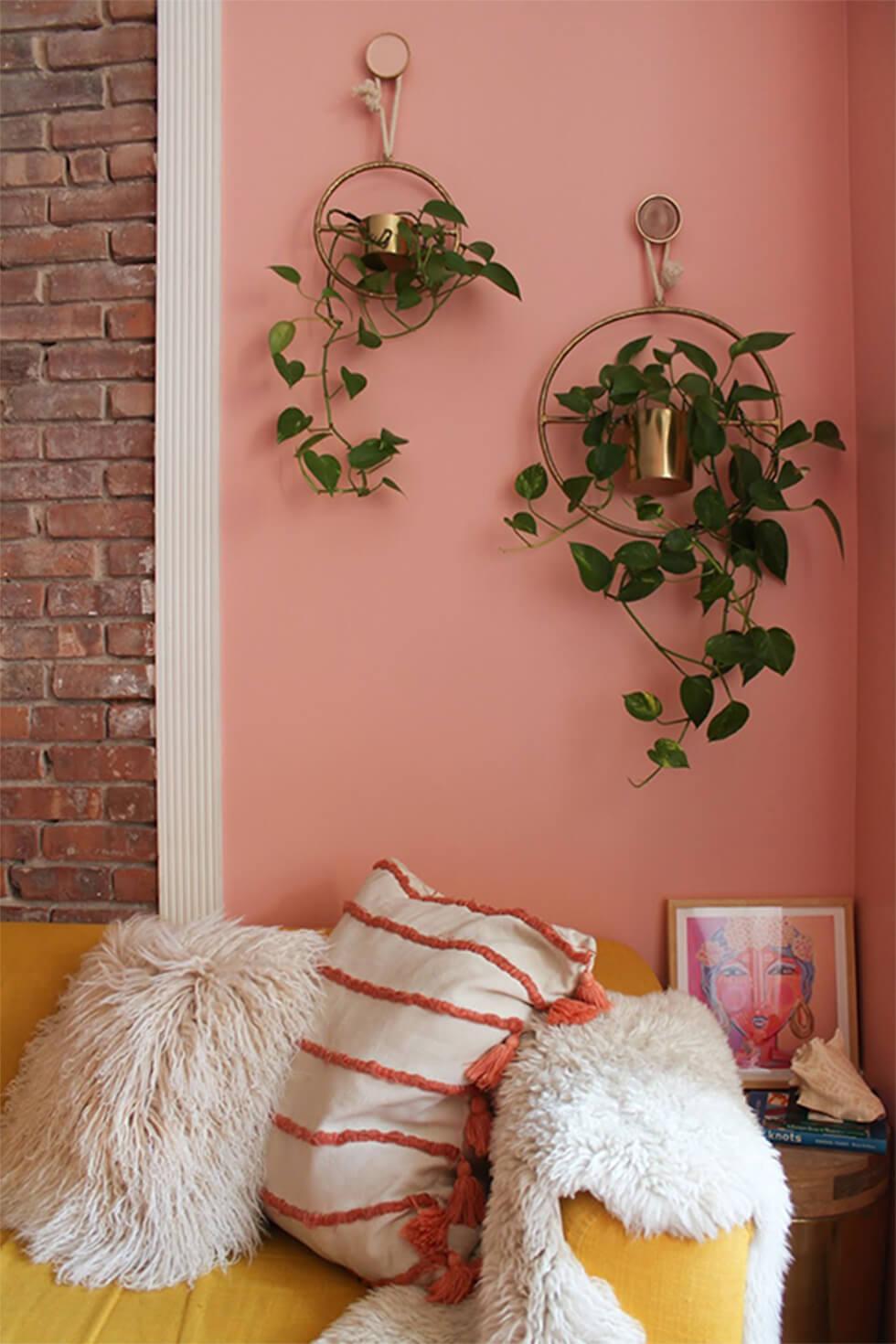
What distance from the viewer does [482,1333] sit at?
3.50 ft

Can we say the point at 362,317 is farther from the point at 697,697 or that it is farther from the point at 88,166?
the point at 697,697

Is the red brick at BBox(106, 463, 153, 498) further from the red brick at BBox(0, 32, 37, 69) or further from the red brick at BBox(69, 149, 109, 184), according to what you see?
the red brick at BBox(0, 32, 37, 69)

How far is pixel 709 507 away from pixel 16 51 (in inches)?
61.9

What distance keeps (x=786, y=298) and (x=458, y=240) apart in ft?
1.87

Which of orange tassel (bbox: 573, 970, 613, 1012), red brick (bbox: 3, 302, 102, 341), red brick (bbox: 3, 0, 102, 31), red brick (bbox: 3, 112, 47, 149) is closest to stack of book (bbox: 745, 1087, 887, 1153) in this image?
orange tassel (bbox: 573, 970, 613, 1012)

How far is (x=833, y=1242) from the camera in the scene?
1437 mm

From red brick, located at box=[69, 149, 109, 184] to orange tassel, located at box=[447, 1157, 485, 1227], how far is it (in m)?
1.81

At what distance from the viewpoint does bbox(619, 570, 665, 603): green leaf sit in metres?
1.66

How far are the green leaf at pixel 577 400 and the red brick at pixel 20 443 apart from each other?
100 centimetres

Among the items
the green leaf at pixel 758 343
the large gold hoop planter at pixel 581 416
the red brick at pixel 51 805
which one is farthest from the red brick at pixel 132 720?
the green leaf at pixel 758 343

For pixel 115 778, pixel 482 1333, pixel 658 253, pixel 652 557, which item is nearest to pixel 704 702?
pixel 652 557

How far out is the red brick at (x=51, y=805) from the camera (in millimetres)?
1939

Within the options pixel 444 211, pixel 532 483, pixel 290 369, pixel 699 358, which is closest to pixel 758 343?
pixel 699 358

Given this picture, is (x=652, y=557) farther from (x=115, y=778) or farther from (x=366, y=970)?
(x=115, y=778)
